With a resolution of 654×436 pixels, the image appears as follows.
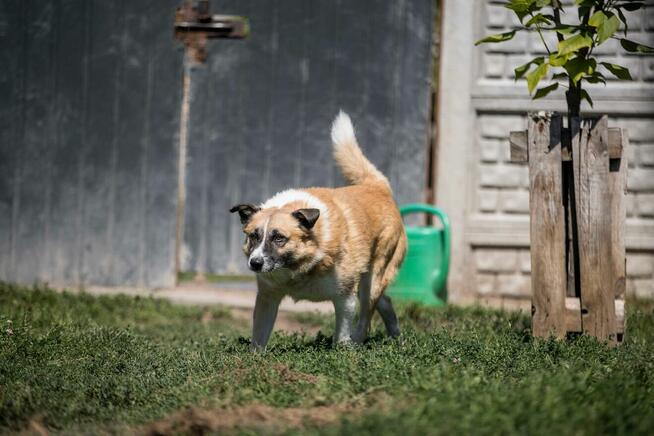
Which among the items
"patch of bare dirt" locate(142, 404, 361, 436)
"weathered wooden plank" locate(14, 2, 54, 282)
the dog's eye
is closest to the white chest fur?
the dog's eye

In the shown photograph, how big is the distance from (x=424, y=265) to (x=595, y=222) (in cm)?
306

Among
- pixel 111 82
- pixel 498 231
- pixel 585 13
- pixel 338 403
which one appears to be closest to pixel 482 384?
pixel 338 403

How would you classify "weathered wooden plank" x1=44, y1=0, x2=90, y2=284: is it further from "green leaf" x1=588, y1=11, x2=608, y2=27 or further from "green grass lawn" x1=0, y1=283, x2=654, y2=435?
"green leaf" x1=588, y1=11, x2=608, y2=27

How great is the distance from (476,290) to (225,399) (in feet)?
18.1

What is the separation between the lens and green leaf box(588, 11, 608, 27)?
5109mm

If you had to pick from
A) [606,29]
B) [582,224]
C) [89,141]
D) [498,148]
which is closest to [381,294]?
[582,224]

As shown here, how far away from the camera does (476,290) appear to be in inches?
355

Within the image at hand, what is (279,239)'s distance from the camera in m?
5.26

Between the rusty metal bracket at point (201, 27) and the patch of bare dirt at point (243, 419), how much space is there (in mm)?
6132

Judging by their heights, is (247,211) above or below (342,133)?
below

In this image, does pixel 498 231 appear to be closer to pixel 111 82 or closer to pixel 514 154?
pixel 514 154

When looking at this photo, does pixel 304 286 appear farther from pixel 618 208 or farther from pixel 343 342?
pixel 618 208

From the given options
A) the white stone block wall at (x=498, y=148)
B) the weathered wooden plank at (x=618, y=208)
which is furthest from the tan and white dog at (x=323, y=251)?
the white stone block wall at (x=498, y=148)

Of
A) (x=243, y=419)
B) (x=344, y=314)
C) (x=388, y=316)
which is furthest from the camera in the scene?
(x=388, y=316)
